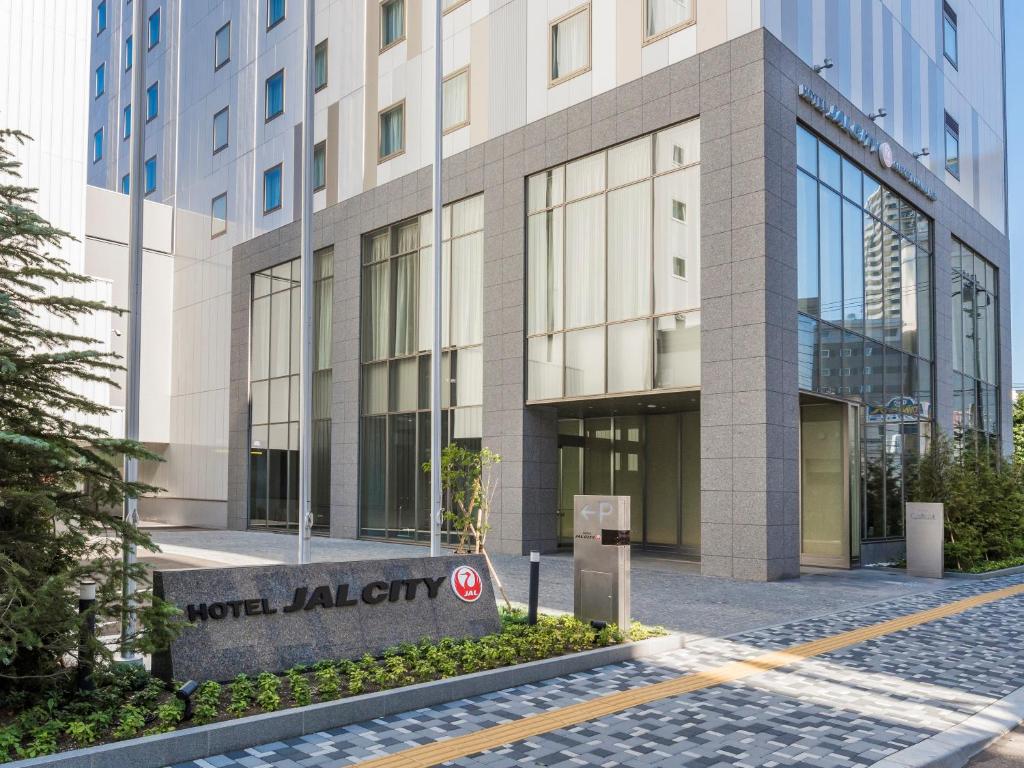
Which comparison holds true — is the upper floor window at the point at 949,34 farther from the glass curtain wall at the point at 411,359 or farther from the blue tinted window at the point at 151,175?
the blue tinted window at the point at 151,175

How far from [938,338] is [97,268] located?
30310 millimetres

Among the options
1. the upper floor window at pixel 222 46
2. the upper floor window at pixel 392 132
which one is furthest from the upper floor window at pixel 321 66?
the upper floor window at pixel 222 46

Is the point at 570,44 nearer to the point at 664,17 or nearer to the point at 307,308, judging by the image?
the point at 664,17

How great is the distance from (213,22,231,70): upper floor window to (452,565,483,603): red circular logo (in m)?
31.2

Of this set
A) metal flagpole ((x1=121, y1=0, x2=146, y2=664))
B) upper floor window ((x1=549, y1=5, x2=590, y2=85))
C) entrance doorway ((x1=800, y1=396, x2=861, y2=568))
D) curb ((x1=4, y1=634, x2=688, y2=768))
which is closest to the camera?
curb ((x1=4, y1=634, x2=688, y2=768))

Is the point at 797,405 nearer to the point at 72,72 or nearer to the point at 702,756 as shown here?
the point at 702,756

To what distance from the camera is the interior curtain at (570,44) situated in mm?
22734

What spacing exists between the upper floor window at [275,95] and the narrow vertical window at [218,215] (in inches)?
158

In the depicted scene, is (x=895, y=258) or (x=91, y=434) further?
(x=895, y=258)

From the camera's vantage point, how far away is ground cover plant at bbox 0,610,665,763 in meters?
6.30

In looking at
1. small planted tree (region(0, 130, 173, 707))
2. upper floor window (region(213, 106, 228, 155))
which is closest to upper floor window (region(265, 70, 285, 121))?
upper floor window (region(213, 106, 228, 155))

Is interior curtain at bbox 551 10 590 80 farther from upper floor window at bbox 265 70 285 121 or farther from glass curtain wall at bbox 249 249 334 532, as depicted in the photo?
upper floor window at bbox 265 70 285 121

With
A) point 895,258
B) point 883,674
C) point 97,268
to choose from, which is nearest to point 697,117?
point 895,258

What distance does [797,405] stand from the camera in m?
19.2
